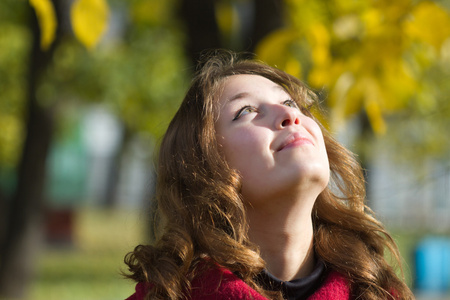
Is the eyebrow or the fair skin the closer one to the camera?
the fair skin

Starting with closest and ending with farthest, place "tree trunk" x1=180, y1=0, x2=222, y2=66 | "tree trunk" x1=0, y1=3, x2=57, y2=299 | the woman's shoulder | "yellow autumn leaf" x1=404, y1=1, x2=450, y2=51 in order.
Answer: the woman's shoulder → "yellow autumn leaf" x1=404, y1=1, x2=450, y2=51 → "tree trunk" x1=180, y1=0, x2=222, y2=66 → "tree trunk" x1=0, y1=3, x2=57, y2=299

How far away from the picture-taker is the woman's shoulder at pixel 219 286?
168 cm

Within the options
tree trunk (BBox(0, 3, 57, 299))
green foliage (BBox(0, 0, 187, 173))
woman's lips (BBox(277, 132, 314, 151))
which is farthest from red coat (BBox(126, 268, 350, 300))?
green foliage (BBox(0, 0, 187, 173))

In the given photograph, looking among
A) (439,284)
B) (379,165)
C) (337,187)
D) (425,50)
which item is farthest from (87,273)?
(379,165)

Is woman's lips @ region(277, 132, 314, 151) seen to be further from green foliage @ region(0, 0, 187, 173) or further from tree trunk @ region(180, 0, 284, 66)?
green foliage @ region(0, 0, 187, 173)

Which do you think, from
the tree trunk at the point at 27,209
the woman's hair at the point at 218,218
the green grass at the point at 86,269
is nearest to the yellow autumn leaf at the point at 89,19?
the woman's hair at the point at 218,218

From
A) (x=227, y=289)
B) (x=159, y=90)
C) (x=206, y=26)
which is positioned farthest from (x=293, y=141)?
(x=159, y=90)

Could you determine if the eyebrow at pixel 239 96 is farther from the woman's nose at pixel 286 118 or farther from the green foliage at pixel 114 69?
the green foliage at pixel 114 69

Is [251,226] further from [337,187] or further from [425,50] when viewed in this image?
[425,50]

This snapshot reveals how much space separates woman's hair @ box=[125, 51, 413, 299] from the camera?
5.76ft

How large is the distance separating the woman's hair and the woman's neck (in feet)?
0.14

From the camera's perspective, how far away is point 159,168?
2.02 meters

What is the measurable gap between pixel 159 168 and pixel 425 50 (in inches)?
91.1

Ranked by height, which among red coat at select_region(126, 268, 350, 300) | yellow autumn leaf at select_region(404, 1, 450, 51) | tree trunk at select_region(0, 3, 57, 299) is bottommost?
tree trunk at select_region(0, 3, 57, 299)
